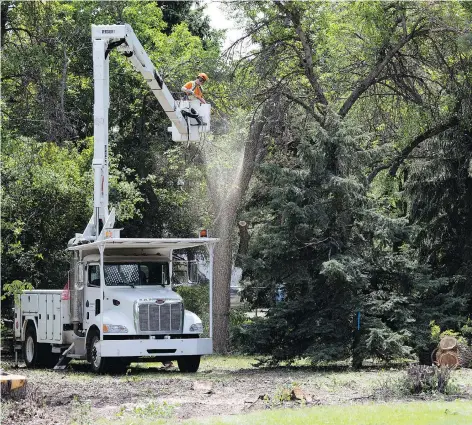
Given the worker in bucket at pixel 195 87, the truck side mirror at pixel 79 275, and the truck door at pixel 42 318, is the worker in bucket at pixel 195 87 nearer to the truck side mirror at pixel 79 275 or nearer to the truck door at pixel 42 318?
the truck side mirror at pixel 79 275

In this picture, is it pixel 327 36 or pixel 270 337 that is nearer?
pixel 270 337

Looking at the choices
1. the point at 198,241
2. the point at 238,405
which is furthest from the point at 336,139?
the point at 238,405

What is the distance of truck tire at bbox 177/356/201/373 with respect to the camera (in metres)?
21.3

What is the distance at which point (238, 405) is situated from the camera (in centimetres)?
1412

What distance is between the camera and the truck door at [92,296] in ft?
69.1

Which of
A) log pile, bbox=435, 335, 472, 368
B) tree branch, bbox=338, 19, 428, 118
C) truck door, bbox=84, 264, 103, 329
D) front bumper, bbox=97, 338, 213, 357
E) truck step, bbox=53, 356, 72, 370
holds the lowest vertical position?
truck step, bbox=53, 356, 72, 370

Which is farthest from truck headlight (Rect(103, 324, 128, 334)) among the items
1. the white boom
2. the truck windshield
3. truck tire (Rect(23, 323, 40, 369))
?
truck tire (Rect(23, 323, 40, 369))

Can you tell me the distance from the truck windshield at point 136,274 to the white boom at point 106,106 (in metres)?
0.99

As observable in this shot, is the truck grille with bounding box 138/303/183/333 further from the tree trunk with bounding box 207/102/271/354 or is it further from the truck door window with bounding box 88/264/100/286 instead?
the tree trunk with bounding box 207/102/271/354

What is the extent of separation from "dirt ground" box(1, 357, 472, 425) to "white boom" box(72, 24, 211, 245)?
3.52 meters

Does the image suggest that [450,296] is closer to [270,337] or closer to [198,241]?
[270,337]

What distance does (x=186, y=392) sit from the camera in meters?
16.0

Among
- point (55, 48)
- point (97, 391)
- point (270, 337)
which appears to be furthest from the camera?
point (55, 48)

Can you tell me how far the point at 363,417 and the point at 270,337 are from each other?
10249 mm
